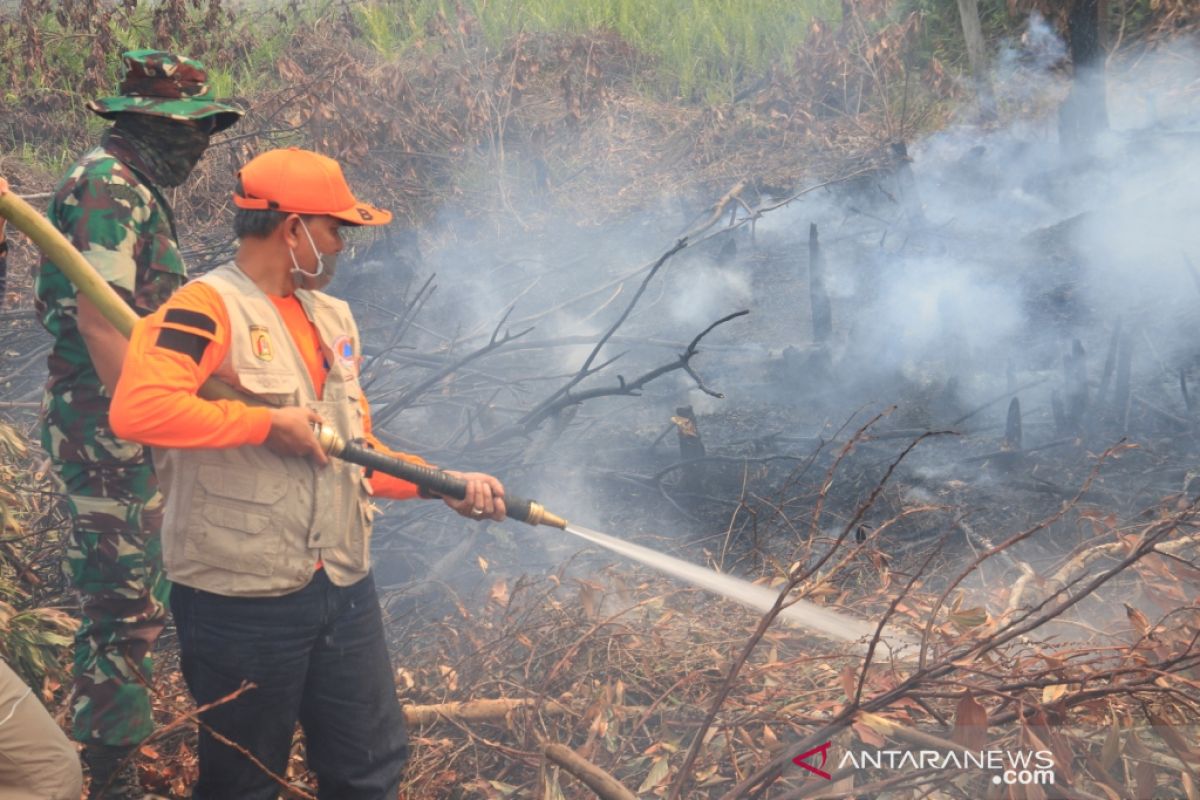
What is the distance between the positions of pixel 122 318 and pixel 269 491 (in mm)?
709

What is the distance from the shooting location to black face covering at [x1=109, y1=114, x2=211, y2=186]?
3.06 m

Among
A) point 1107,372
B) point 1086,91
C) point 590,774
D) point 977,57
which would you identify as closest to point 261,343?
point 590,774

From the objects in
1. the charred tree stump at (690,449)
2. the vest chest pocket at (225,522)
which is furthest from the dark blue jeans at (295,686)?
the charred tree stump at (690,449)

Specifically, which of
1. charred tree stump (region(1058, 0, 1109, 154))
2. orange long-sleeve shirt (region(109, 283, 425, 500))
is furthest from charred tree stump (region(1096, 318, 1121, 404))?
orange long-sleeve shirt (region(109, 283, 425, 500))

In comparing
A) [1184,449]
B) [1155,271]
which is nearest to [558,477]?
[1184,449]

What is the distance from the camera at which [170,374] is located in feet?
Result: 7.23

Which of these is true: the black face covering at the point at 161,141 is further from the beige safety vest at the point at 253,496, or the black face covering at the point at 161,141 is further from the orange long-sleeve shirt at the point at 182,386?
the orange long-sleeve shirt at the point at 182,386

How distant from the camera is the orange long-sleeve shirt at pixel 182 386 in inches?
86.0

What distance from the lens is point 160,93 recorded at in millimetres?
3084

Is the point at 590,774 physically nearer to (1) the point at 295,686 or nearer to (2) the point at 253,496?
(1) the point at 295,686

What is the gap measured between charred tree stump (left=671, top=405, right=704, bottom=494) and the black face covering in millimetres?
3111

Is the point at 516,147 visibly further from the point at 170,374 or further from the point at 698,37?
A: the point at 170,374

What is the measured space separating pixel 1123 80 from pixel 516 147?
20.1ft

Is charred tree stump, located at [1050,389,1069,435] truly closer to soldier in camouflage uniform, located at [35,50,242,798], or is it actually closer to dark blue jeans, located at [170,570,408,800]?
dark blue jeans, located at [170,570,408,800]
